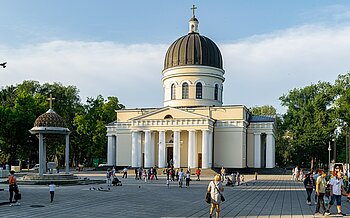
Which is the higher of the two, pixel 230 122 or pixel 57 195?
pixel 230 122

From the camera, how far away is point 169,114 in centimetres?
5862

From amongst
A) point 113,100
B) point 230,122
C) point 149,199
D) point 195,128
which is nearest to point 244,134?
point 230,122

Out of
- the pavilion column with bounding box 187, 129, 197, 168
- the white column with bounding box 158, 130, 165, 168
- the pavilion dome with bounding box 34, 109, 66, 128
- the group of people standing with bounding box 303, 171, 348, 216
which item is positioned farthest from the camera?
the white column with bounding box 158, 130, 165, 168

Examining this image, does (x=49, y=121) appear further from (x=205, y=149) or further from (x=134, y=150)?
(x=134, y=150)

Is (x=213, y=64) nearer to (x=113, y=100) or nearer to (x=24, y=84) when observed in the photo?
(x=113, y=100)

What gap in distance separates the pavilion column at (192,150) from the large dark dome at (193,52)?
11833mm

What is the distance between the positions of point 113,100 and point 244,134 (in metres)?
27.3

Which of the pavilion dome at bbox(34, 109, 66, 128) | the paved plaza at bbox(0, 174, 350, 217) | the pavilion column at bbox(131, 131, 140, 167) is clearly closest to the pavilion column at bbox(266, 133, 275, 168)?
the pavilion column at bbox(131, 131, 140, 167)

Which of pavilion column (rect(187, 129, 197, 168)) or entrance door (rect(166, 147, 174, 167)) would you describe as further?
entrance door (rect(166, 147, 174, 167))

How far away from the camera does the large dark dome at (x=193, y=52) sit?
62938mm

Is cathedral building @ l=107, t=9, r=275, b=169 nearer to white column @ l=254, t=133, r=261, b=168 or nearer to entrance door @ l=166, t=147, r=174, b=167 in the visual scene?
white column @ l=254, t=133, r=261, b=168

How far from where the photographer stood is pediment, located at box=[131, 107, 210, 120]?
188 ft

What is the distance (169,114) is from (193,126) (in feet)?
13.7

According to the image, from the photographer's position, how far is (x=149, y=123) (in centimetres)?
5912
